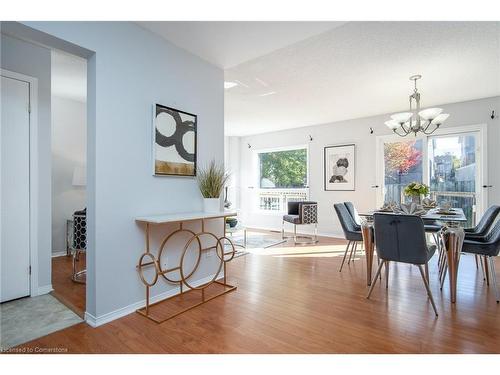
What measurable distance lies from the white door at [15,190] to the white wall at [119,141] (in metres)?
0.95

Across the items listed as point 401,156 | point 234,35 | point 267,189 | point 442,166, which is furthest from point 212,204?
point 267,189

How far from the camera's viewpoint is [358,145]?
5629mm

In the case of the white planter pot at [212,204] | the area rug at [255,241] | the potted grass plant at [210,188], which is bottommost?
the area rug at [255,241]

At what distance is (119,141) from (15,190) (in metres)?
1.22

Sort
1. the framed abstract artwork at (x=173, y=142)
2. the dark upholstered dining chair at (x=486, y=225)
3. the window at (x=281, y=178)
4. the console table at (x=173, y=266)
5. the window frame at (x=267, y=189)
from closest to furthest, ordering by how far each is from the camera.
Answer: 1. the console table at (x=173, y=266)
2. the framed abstract artwork at (x=173, y=142)
3. the dark upholstered dining chair at (x=486, y=225)
4. the window frame at (x=267, y=189)
5. the window at (x=281, y=178)

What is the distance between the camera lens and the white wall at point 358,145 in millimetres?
4285

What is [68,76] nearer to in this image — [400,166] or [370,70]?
[370,70]

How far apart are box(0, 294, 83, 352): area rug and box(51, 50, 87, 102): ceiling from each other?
250cm

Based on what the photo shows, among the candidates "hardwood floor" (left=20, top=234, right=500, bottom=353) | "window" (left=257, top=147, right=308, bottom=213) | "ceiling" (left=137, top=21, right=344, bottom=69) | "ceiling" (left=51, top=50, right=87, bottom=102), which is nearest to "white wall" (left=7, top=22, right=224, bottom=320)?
"ceiling" (left=137, top=21, right=344, bottom=69)

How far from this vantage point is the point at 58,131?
166 inches

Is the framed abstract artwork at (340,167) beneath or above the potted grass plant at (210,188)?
above

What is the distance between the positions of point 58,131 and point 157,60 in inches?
111

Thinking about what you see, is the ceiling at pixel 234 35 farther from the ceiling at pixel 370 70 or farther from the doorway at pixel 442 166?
the doorway at pixel 442 166

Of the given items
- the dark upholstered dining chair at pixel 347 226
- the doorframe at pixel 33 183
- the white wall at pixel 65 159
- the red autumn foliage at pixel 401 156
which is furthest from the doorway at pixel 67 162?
the red autumn foliage at pixel 401 156
